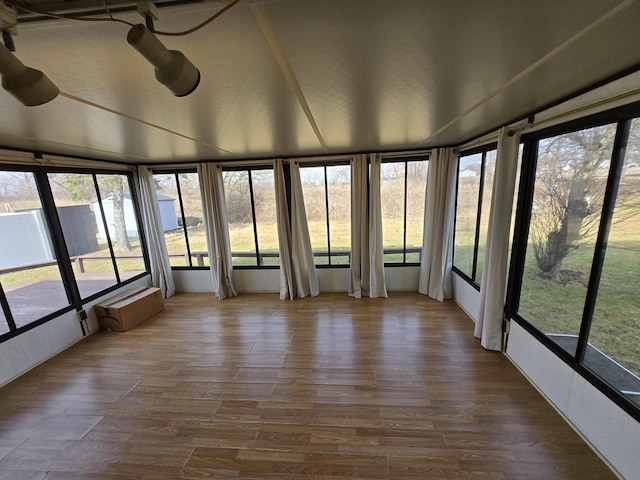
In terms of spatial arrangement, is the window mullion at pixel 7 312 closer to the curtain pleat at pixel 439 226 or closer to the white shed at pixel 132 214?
the white shed at pixel 132 214

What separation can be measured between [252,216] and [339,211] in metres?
1.50

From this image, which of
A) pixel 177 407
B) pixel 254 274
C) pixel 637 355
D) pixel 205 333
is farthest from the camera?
pixel 254 274

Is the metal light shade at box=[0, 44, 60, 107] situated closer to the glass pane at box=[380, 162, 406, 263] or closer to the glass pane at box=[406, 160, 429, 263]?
the glass pane at box=[380, 162, 406, 263]

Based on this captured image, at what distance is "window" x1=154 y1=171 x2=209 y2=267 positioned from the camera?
4.29m

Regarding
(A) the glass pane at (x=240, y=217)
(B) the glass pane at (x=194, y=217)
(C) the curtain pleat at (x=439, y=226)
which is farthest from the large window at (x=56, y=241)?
(C) the curtain pleat at (x=439, y=226)

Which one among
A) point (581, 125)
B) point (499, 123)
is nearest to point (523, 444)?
point (581, 125)

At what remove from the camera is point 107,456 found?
5.63 ft

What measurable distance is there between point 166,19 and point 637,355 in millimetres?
2824

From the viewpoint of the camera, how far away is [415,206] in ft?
13.2

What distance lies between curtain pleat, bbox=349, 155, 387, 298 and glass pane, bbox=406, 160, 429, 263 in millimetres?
581

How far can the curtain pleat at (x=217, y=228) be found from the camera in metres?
3.98

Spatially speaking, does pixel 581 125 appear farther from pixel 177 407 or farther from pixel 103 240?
pixel 103 240

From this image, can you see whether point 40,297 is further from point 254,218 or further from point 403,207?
point 403,207

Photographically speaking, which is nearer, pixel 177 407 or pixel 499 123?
pixel 177 407
